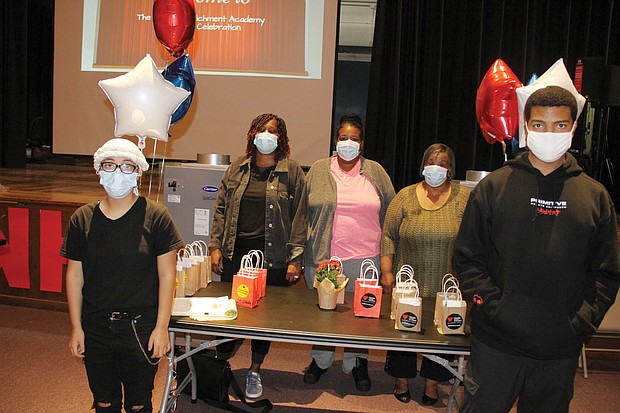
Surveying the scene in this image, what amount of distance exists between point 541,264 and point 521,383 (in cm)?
43

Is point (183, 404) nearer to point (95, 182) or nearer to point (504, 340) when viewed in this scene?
point (504, 340)

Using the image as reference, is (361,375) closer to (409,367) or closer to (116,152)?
(409,367)

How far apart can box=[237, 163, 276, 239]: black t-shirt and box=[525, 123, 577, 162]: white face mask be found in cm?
157

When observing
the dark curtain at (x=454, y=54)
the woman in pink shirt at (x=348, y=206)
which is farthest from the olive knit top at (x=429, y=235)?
the dark curtain at (x=454, y=54)

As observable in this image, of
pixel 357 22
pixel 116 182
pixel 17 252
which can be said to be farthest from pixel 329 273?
pixel 357 22

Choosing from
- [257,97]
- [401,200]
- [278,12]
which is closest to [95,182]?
[257,97]

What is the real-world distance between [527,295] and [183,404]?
2.05 meters

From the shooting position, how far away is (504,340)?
6.11ft

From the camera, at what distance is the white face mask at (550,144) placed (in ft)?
5.83

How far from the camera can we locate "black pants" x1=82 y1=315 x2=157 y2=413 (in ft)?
6.91

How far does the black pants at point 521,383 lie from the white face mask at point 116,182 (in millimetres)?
1427

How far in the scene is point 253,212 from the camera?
9.89ft

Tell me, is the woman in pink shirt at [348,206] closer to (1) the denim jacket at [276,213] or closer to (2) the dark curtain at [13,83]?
(1) the denim jacket at [276,213]

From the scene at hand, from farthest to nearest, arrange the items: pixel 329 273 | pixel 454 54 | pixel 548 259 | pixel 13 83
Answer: pixel 13 83, pixel 454 54, pixel 329 273, pixel 548 259
